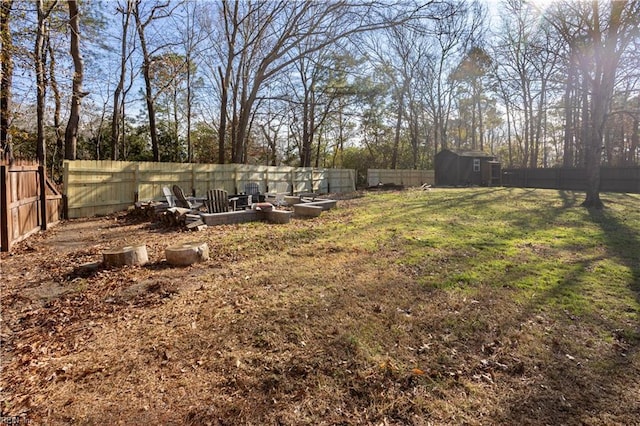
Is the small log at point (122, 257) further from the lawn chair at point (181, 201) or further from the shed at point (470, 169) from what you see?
the shed at point (470, 169)

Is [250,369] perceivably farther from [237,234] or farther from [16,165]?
[16,165]

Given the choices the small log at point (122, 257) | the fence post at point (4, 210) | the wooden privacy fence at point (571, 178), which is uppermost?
the wooden privacy fence at point (571, 178)

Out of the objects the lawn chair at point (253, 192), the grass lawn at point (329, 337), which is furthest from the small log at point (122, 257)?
the lawn chair at point (253, 192)

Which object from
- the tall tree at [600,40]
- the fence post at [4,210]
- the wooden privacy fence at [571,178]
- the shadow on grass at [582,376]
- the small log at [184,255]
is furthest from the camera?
the wooden privacy fence at [571,178]

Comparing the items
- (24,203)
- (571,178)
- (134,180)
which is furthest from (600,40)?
(24,203)

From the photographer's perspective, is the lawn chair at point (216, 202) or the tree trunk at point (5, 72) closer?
the tree trunk at point (5, 72)

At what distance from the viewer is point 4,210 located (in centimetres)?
548

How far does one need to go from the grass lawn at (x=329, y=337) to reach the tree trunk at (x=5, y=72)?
419cm

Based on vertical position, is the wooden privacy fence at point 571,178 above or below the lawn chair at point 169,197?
above

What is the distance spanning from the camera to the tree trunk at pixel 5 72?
23.8ft

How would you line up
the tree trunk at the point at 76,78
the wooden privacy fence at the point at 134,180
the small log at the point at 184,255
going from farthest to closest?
the tree trunk at the point at 76,78 → the wooden privacy fence at the point at 134,180 → the small log at the point at 184,255

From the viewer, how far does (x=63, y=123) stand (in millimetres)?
18375

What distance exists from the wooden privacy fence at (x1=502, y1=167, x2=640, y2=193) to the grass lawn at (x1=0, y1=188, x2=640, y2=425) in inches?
629

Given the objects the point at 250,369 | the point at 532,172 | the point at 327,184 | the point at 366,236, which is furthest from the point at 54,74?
the point at 532,172
